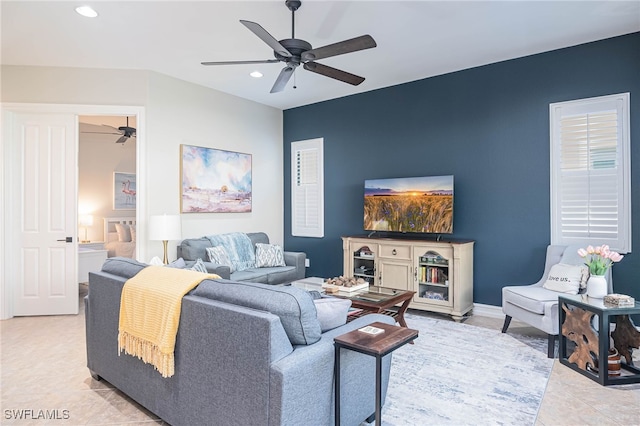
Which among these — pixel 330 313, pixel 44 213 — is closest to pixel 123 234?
pixel 44 213

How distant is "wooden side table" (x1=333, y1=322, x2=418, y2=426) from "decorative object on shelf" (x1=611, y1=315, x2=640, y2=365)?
2.23 meters

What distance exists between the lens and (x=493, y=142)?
175 inches

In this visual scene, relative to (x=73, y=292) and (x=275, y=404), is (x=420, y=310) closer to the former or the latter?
(x=275, y=404)

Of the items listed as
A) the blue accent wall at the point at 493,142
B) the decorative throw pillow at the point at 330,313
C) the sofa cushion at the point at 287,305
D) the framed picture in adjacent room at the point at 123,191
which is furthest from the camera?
the framed picture in adjacent room at the point at 123,191

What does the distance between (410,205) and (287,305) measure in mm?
3371

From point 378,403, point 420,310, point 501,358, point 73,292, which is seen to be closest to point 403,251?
point 420,310

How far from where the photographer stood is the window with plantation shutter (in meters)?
3.67

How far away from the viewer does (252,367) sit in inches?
64.7

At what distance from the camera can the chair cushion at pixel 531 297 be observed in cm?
332

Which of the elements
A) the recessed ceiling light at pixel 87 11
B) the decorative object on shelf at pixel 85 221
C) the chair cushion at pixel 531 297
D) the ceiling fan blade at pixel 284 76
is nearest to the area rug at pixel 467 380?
the chair cushion at pixel 531 297

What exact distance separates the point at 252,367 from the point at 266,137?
498cm

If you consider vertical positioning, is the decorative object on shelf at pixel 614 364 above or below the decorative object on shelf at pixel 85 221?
below

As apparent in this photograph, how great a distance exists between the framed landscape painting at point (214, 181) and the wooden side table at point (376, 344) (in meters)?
3.78

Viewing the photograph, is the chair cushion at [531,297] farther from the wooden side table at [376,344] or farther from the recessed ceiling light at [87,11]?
the recessed ceiling light at [87,11]
